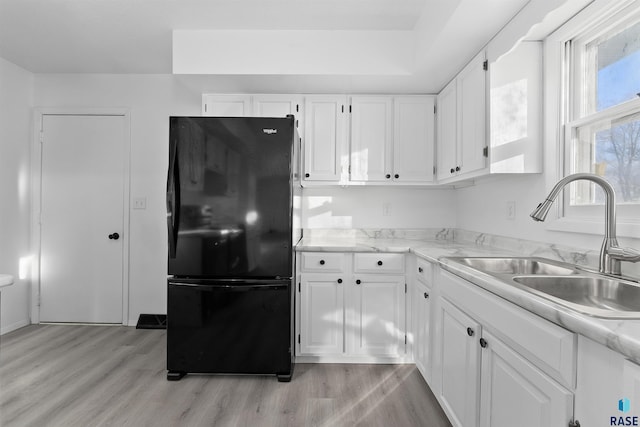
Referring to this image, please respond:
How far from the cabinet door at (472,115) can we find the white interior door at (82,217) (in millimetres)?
3022

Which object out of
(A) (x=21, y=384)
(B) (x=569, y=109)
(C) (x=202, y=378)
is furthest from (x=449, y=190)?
(A) (x=21, y=384)

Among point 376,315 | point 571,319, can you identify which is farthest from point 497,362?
point 376,315

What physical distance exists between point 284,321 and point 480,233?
1.58m

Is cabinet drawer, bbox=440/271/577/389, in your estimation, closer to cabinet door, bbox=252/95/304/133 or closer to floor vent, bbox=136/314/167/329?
cabinet door, bbox=252/95/304/133

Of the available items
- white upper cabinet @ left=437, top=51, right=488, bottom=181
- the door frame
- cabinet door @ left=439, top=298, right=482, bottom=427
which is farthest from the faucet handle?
the door frame

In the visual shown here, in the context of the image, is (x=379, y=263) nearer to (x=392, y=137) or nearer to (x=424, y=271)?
(x=424, y=271)

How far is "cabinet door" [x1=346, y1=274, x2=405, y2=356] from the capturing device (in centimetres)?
250

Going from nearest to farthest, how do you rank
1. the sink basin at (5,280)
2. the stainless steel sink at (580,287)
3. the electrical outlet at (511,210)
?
the sink basin at (5,280) → the stainless steel sink at (580,287) → the electrical outlet at (511,210)

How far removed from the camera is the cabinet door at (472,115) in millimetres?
2012

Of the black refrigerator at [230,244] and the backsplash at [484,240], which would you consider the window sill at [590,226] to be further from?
the black refrigerator at [230,244]

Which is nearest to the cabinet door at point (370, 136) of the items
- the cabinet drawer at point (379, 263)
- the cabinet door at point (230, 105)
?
the cabinet drawer at point (379, 263)

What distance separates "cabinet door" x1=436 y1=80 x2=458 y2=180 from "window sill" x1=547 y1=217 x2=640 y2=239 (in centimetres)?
83

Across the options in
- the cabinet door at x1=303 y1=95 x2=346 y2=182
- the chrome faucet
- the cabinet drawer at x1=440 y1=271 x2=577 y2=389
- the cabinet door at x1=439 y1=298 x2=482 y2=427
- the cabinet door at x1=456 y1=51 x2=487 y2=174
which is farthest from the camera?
the cabinet door at x1=303 y1=95 x2=346 y2=182

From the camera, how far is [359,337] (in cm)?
251
